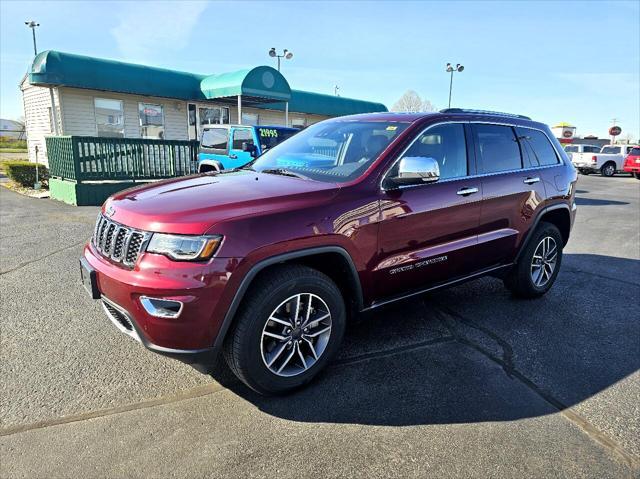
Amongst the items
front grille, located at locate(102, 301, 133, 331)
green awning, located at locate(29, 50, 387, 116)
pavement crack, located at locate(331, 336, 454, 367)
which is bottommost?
pavement crack, located at locate(331, 336, 454, 367)

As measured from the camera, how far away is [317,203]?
2.89 meters

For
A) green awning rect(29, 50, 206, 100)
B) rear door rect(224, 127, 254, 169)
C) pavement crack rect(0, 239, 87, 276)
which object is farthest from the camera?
green awning rect(29, 50, 206, 100)

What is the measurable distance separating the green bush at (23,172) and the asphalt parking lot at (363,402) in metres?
10.8

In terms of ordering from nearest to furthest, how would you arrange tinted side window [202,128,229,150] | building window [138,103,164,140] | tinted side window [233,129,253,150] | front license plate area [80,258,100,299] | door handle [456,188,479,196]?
front license plate area [80,258,100,299], door handle [456,188,479,196], tinted side window [233,129,253,150], tinted side window [202,128,229,150], building window [138,103,164,140]

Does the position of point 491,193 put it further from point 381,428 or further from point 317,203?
point 381,428

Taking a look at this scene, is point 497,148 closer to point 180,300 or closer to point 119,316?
point 180,300

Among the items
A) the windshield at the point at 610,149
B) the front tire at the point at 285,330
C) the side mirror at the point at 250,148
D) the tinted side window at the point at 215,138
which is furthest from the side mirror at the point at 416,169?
the windshield at the point at 610,149

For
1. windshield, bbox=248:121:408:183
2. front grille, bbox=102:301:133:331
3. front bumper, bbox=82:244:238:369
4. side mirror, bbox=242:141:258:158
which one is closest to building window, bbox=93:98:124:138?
side mirror, bbox=242:141:258:158

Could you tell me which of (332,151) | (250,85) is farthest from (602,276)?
(250,85)

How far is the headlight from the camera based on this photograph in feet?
8.16

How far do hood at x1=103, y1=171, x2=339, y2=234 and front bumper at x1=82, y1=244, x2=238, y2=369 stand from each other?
22cm

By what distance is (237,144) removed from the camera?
10523 millimetres

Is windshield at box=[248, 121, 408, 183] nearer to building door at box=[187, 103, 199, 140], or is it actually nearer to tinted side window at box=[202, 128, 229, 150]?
tinted side window at box=[202, 128, 229, 150]

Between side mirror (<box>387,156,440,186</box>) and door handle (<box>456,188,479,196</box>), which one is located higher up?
side mirror (<box>387,156,440,186</box>)
